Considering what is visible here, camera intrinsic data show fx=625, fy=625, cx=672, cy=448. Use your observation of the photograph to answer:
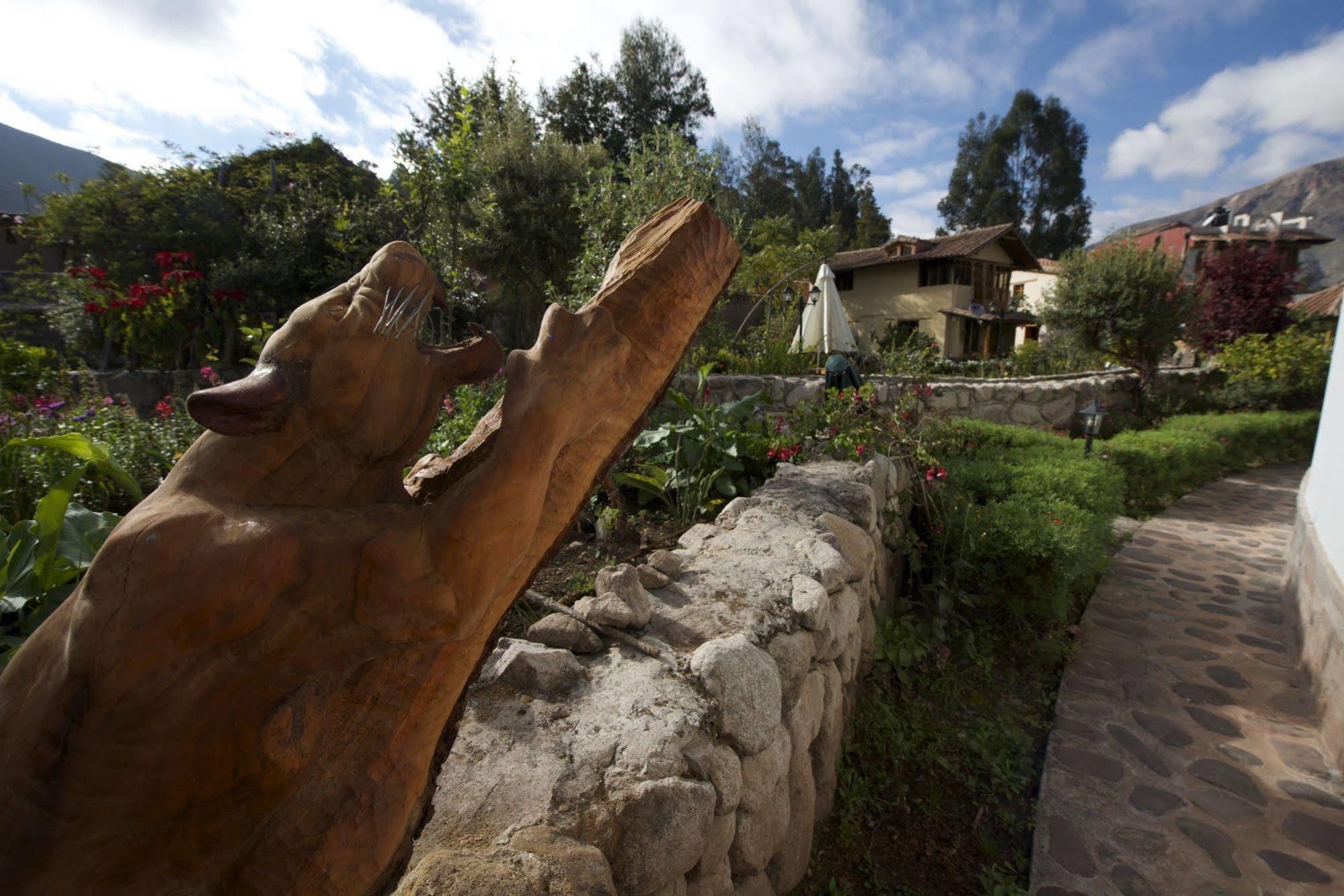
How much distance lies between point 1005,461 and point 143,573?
5874 millimetres

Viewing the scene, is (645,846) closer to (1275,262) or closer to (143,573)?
(143,573)

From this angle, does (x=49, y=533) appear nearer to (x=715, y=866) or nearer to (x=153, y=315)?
(x=715, y=866)

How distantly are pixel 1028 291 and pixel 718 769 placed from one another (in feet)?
95.6

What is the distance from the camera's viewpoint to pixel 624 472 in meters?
3.88

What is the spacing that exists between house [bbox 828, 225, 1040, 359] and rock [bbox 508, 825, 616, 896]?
1996 cm

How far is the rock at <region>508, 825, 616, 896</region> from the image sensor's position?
3.73 ft

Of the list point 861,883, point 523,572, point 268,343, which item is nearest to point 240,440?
point 268,343

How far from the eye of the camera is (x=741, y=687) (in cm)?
172

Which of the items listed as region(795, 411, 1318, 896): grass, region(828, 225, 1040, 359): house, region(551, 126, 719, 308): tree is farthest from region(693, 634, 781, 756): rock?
region(828, 225, 1040, 359): house

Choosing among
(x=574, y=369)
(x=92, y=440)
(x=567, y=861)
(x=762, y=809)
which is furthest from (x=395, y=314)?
(x=92, y=440)

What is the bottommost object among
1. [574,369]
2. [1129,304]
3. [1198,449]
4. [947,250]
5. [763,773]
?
[763,773]

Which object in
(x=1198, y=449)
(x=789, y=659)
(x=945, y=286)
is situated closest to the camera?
(x=789, y=659)

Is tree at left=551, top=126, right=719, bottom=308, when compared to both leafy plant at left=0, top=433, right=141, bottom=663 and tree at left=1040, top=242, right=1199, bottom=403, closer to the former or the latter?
leafy plant at left=0, top=433, right=141, bottom=663

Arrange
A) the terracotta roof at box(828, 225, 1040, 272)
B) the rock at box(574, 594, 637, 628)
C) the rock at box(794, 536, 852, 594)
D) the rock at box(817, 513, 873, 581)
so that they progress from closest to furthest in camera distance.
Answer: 1. the rock at box(574, 594, 637, 628)
2. the rock at box(794, 536, 852, 594)
3. the rock at box(817, 513, 873, 581)
4. the terracotta roof at box(828, 225, 1040, 272)
